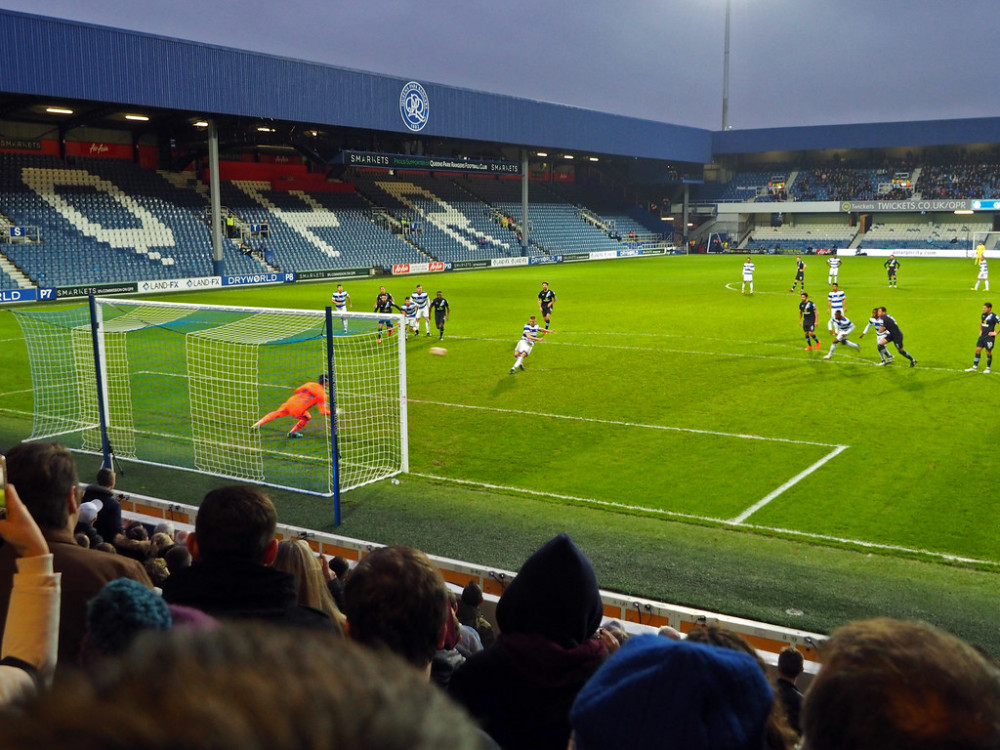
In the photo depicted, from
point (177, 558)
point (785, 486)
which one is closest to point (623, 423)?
point (785, 486)

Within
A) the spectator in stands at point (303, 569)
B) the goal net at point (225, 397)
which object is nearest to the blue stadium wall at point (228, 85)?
the goal net at point (225, 397)

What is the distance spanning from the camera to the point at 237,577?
3471 millimetres

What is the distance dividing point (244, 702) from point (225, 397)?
1811 centimetres

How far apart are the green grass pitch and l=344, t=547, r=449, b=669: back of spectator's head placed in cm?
589

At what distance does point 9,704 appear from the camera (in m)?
0.89

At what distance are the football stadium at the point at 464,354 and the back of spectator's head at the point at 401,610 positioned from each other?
1457 mm

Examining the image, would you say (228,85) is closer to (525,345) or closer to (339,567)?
(525,345)

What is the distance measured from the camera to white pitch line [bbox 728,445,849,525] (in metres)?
11.1

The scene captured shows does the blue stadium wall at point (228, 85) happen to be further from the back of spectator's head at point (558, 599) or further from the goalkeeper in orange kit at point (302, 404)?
the back of spectator's head at point (558, 599)

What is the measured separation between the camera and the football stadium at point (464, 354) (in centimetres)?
1009

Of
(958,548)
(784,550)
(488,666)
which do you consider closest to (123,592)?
(488,666)

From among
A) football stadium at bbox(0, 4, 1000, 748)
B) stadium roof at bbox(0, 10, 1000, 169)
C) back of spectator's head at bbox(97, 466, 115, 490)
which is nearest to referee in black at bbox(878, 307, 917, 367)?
football stadium at bbox(0, 4, 1000, 748)

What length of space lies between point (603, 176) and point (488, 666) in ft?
275

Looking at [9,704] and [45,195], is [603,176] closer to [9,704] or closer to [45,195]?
[45,195]
